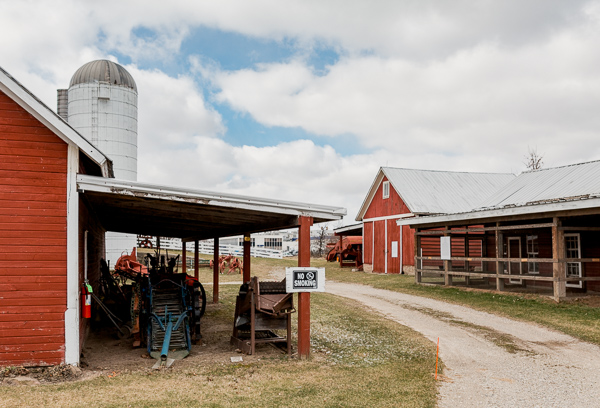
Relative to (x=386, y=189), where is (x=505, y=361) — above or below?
below

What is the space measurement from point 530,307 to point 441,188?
15801 millimetres

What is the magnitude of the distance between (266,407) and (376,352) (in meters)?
3.64

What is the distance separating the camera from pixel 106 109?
25250 mm

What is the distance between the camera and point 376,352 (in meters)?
9.47

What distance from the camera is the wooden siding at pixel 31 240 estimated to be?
25.6ft

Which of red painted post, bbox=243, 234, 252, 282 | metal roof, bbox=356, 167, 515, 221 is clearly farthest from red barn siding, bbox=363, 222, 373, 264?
red painted post, bbox=243, 234, 252, 282

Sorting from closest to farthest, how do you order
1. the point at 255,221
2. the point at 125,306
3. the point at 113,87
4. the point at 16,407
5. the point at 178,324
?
the point at 16,407 → the point at 178,324 → the point at 255,221 → the point at 125,306 → the point at 113,87

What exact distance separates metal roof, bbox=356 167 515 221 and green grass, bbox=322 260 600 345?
686cm

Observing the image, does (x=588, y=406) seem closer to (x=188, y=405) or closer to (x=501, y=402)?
(x=501, y=402)

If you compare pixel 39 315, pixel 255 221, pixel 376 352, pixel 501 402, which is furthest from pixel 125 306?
pixel 501 402

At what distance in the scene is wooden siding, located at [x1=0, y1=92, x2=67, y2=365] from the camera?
25.6 ft

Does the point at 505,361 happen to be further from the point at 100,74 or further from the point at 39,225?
the point at 100,74

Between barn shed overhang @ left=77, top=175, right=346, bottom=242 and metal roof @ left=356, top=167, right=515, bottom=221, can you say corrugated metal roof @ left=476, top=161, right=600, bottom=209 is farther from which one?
barn shed overhang @ left=77, top=175, right=346, bottom=242

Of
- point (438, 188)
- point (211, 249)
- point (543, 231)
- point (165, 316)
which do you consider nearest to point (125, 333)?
point (165, 316)
